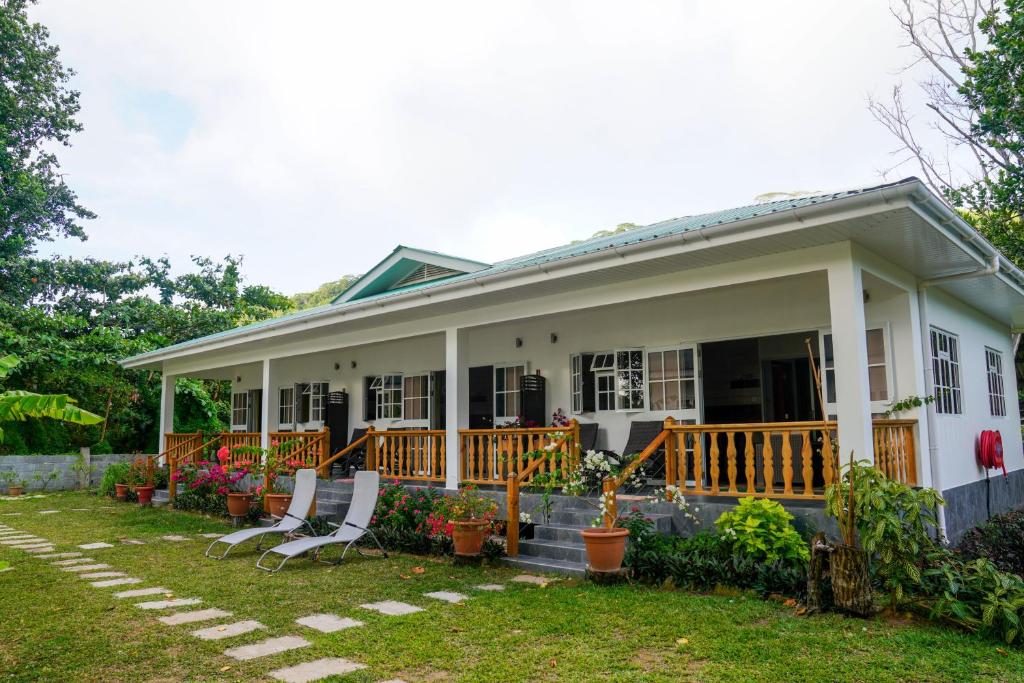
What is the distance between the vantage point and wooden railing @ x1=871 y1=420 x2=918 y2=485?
6.88 m

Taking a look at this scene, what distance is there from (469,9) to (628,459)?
11.7 meters

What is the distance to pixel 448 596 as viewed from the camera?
20.1 feet

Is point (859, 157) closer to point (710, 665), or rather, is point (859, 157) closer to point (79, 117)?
point (710, 665)

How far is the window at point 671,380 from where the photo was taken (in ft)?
31.3

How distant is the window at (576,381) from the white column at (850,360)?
15.3ft

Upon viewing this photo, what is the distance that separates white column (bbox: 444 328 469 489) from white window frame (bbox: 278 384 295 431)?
7681 millimetres

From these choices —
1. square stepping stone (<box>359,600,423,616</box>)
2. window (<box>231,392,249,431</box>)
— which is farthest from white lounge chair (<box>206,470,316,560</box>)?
window (<box>231,392,249,431</box>)

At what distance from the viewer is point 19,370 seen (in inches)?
704

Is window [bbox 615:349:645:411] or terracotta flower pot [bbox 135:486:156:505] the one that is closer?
window [bbox 615:349:645:411]

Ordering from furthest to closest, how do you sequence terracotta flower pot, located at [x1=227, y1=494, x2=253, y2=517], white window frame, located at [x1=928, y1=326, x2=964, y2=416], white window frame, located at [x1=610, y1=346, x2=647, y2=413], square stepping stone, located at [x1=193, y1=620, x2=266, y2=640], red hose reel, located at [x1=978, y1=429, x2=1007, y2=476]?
terracotta flower pot, located at [x1=227, y1=494, x2=253, y2=517]
white window frame, located at [x1=610, y1=346, x2=647, y2=413]
red hose reel, located at [x1=978, y1=429, x2=1007, y2=476]
white window frame, located at [x1=928, y1=326, x2=964, y2=416]
square stepping stone, located at [x1=193, y1=620, x2=266, y2=640]

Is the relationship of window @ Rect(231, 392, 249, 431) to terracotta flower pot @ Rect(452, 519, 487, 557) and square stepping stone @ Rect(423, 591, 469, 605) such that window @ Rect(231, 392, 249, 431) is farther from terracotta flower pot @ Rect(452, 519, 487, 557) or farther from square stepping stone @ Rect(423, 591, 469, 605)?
square stepping stone @ Rect(423, 591, 469, 605)

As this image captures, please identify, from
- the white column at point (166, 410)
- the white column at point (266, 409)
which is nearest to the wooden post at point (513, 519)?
the white column at point (266, 409)

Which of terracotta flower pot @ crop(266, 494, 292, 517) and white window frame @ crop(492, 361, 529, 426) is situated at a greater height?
white window frame @ crop(492, 361, 529, 426)

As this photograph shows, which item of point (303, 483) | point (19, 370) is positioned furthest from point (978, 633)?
point (19, 370)
